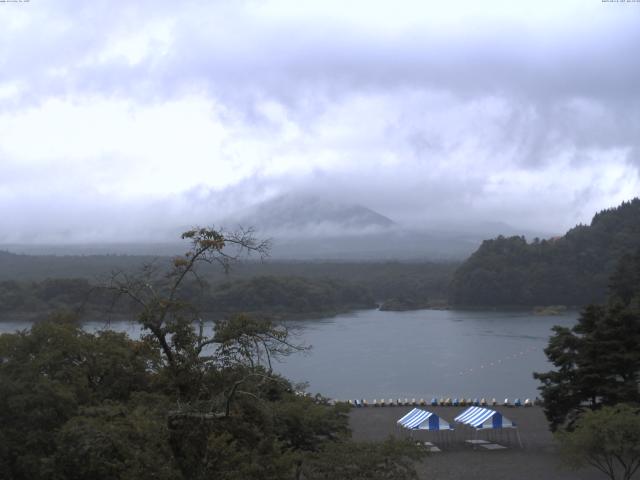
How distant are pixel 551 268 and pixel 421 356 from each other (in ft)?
77.9

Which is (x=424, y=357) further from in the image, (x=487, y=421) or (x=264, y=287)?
(x=487, y=421)

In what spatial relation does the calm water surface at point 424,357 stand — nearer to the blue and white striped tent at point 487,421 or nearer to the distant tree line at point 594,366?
the blue and white striped tent at point 487,421

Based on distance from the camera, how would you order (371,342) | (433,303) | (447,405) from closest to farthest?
(447,405)
(371,342)
(433,303)

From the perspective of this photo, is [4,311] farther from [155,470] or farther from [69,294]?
[155,470]

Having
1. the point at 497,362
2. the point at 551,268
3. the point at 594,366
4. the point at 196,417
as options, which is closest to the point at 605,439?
the point at 594,366

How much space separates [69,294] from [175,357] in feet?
114

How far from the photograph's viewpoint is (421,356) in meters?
30.3

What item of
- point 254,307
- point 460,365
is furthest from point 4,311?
point 460,365

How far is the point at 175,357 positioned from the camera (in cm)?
510

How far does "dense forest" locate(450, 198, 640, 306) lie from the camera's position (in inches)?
1950

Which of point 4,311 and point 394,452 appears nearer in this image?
point 394,452

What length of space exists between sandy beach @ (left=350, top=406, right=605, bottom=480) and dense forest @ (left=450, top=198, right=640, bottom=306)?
34703mm

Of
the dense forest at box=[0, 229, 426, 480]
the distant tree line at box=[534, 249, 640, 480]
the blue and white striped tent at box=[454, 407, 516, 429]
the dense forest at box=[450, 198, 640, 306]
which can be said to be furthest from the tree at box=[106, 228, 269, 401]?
the dense forest at box=[450, 198, 640, 306]

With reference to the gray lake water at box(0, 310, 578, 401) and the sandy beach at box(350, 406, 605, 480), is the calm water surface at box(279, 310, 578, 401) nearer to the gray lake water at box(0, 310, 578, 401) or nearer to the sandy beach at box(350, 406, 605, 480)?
the gray lake water at box(0, 310, 578, 401)
